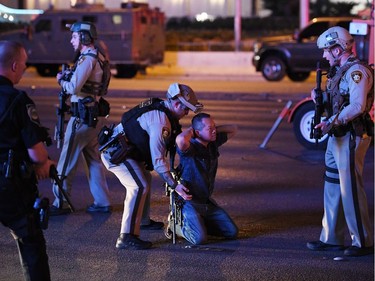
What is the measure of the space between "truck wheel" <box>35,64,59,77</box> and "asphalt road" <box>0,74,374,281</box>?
17451 mm

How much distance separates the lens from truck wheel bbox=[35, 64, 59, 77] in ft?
95.8

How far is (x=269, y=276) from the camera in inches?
247

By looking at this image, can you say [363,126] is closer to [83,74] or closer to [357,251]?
[357,251]

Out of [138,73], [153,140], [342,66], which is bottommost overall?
[138,73]

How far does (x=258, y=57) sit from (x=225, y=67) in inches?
185

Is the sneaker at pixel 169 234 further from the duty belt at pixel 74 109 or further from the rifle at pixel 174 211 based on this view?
the duty belt at pixel 74 109

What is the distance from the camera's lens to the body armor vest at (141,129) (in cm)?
682

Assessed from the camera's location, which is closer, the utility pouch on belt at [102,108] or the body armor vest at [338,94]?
the body armor vest at [338,94]

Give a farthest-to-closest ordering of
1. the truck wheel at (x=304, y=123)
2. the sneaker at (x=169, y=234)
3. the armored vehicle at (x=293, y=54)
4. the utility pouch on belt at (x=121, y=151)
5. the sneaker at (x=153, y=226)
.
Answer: the armored vehicle at (x=293, y=54)
the truck wheel at (x=304, y=123)
the sneaker at (x=153, y=226)
the sneaker at (x=169, y=234)
the utility pouch on belt at (x=121, y=151)

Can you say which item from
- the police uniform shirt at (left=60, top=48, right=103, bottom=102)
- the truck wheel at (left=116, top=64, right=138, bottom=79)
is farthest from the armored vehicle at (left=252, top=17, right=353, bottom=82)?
the police uniform shirt at (left=60, top=48, right=103, bottom=102)

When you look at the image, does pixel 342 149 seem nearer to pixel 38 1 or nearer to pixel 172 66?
pixel 172 66

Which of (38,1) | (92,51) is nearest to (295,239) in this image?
(92,51)

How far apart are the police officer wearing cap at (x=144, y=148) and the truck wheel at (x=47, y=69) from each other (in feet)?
74.0

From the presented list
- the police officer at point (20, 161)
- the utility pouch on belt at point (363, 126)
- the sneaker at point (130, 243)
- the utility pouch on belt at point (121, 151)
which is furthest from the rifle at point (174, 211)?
the police officer at point (20, 161)
